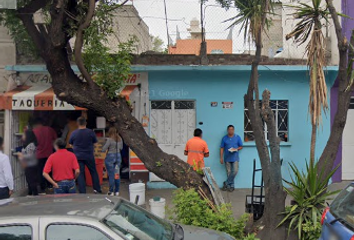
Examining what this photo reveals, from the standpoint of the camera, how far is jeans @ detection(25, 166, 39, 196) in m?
7.80

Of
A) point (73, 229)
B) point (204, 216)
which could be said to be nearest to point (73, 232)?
point (73, 229)

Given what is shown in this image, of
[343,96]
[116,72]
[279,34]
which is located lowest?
[343,96]

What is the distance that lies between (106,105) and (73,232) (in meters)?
3.05

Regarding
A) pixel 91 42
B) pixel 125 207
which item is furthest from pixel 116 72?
pixel 125 207

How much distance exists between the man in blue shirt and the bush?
3710mm

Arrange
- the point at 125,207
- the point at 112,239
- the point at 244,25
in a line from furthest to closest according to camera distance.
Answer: the point at 244,25 < the point at 125,207 < the point at 112,239

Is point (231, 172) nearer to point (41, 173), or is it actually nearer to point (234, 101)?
point (234, 101)

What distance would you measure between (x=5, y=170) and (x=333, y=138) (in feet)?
17.9

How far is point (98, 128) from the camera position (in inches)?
375

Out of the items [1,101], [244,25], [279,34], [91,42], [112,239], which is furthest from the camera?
[279,34]

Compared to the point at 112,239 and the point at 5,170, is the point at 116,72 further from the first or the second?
the point at 112,239

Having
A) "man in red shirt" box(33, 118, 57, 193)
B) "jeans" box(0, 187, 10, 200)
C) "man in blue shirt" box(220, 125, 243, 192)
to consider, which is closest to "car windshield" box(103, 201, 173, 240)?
"jeans" box(0, 187, 10, 200)

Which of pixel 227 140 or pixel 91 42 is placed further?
pixel 227 140

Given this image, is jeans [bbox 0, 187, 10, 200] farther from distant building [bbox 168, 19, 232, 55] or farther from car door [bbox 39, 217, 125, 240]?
distant building [bbox 168, 19, 232, 55]
